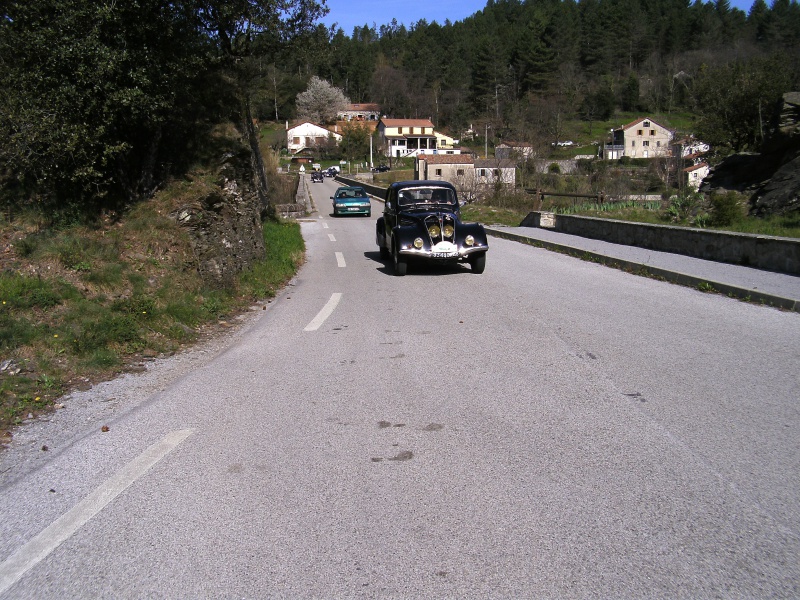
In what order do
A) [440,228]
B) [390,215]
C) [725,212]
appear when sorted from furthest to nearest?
1. [725,212]
2. [390,215]
3. [440,228]

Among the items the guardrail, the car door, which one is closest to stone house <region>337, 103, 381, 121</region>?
the guardrail

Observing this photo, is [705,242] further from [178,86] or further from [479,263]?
[178,86]

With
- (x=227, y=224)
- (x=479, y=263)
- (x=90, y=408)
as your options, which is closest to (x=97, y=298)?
(x=90, y=408)

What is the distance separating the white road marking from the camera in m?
9.17

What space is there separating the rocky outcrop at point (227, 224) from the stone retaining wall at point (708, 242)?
9.39 m

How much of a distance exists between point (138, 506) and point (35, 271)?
19.5 feet

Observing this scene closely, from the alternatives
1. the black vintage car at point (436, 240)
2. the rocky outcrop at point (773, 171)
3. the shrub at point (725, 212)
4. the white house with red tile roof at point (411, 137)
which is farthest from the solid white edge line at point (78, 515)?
the white house with red tile roof at point (411, 137)

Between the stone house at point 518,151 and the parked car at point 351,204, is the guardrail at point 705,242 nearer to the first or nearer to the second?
the parked car at point 351,204

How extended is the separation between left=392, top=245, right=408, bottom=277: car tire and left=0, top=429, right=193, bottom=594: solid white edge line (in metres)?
8.95

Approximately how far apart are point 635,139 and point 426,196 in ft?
258

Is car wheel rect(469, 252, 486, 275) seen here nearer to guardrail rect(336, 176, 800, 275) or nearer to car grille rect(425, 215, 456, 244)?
car grille rect(425, 215, 456, 244)

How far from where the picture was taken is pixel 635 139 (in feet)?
281

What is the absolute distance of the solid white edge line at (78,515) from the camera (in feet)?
10.8

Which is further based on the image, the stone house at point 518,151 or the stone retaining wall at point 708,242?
the stone house at point 518,151
